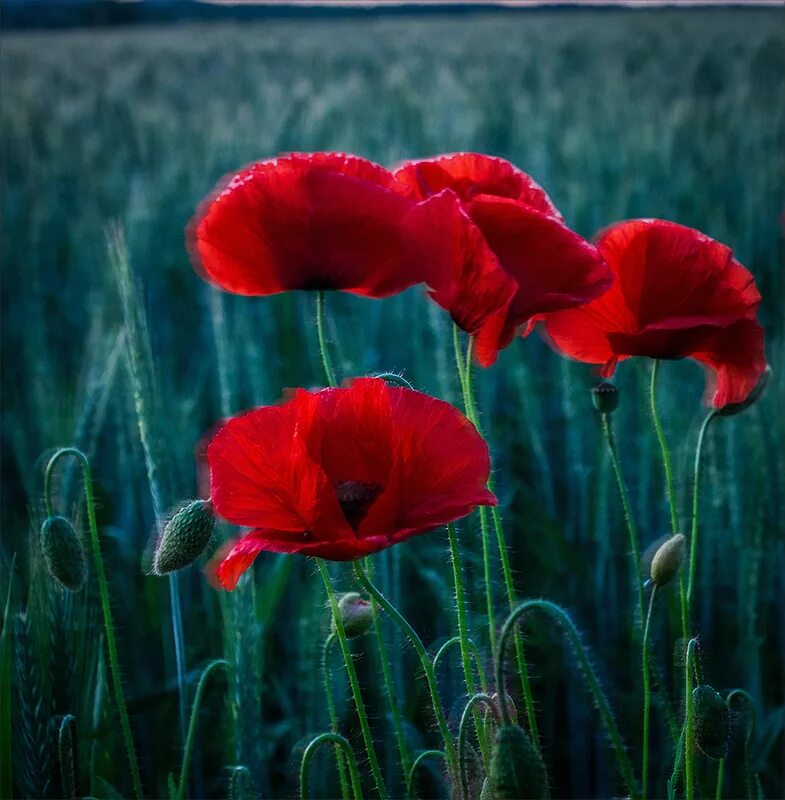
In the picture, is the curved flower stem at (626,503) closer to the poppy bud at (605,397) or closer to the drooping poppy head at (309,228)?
the poppy bud at (605,397)

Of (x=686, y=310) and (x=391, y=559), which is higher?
(x=686, y=310)

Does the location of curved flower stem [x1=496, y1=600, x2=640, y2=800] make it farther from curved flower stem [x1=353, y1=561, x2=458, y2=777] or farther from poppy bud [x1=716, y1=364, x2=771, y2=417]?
poppy bud [x1=716, y1=364, x2=771, y2=417]

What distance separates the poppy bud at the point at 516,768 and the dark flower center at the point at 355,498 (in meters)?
0.10

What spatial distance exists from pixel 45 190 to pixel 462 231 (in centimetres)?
147

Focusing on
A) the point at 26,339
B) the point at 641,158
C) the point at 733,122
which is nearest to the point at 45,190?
the point at 26,339

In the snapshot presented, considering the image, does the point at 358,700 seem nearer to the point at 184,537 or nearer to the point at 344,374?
the point at 184,537

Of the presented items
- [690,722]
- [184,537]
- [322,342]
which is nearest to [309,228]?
[322,342]

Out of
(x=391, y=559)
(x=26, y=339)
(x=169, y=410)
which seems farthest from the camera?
(x=26, y=339)

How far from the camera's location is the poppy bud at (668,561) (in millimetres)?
551

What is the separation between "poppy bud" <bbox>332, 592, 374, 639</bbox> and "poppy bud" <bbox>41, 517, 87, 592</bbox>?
136mm

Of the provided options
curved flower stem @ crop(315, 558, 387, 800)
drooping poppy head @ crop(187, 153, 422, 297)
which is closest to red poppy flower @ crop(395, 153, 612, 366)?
drooping poppy head @ crop(187, 153, 422, 297)

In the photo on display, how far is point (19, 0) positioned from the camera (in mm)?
1018

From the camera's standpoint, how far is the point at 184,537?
1.74ft

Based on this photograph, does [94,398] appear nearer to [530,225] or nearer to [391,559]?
[391,559]
